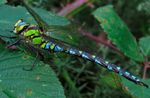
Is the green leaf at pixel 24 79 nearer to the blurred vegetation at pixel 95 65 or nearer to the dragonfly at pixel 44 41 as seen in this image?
the dragonfly at pixel 44 41

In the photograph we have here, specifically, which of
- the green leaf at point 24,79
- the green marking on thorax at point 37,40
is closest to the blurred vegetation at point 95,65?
the green marking on thorax at point 37,40

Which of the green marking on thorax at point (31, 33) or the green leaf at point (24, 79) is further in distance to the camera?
the green marking on thorax at point (31, 33)

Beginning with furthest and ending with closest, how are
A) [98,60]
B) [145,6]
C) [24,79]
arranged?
[145,6]
[98,60]
[24,79]

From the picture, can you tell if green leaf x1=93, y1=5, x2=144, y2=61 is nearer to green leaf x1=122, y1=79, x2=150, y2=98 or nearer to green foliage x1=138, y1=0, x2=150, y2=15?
green leaf x1=122, y1=79, x2=150, y2=98

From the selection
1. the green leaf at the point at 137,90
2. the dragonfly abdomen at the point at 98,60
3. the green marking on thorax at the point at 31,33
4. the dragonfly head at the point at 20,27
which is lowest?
the green leaf at the point at 137,90

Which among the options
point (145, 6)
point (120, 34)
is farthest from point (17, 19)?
point (145, 6)

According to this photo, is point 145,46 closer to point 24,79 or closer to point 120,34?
point 120,34

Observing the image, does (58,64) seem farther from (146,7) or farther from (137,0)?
(137,0)
